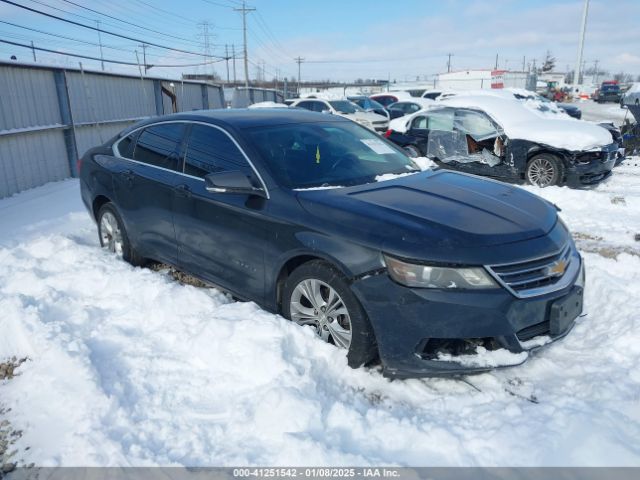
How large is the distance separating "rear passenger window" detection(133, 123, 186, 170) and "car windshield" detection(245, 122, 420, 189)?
2.68 feet

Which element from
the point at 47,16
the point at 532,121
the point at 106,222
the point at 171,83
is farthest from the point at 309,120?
the point at 47,16

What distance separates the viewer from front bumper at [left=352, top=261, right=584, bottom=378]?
2.65 m

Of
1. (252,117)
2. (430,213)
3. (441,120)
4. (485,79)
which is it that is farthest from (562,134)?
(485,79)

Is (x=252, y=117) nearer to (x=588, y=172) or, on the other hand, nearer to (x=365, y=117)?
(x=588, y=172)

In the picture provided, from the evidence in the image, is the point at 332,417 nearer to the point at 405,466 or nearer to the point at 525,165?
the point at 405,466

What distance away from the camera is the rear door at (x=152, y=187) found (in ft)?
13.8

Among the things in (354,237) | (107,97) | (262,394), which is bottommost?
(262,394)

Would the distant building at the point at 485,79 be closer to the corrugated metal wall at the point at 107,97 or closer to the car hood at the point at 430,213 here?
the corrugated metal wall at the point at 107,97

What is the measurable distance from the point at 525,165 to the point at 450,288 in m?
6.91

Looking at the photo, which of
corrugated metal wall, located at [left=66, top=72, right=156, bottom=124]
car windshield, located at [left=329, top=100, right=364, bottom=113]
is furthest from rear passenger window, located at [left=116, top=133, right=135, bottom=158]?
car windshield, located at [left=329, top=100, right=364, bottom=113]

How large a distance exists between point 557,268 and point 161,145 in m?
3.37

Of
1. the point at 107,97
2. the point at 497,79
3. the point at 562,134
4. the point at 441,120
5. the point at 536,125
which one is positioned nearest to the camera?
the point at 562,134

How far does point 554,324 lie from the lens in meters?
2.85

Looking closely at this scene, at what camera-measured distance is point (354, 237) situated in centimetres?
288
